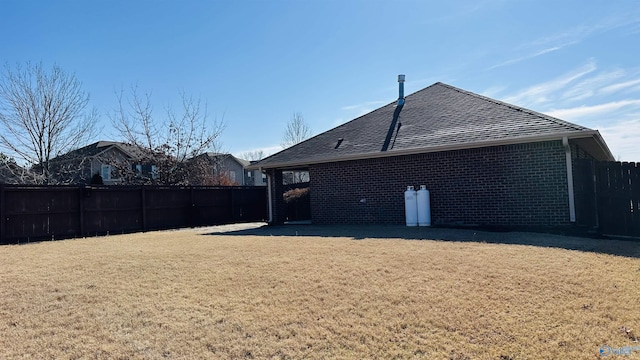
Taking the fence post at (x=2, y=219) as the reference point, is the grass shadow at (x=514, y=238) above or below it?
below

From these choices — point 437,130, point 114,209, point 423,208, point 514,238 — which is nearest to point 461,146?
point 437,130

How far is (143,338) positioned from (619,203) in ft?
31.4

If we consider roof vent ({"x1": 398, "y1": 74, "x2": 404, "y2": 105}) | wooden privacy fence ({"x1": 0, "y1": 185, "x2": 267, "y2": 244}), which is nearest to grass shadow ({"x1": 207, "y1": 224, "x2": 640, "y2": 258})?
roof vent ({"x1": 398, "y1": 74, "x2": 404, "y2": 105})

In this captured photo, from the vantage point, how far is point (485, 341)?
145 inches

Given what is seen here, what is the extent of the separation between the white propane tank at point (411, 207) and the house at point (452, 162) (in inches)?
20.9

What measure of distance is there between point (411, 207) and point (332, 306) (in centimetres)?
768

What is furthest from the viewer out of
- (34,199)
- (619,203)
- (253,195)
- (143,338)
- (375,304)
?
(253,195)

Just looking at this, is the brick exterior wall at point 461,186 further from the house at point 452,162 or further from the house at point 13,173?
the house at point 13,173

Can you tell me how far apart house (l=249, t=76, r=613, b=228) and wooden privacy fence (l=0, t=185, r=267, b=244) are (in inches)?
105

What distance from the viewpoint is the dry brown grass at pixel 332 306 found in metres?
3.76

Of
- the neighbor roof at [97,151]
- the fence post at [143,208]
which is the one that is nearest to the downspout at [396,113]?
the fence post at [143,208]

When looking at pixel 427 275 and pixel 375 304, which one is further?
pixel 427 275

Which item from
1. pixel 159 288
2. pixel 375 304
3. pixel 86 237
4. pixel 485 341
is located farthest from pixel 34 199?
pixel 485 341

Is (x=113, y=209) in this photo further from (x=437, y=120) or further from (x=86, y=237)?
(x=437, y=120)
